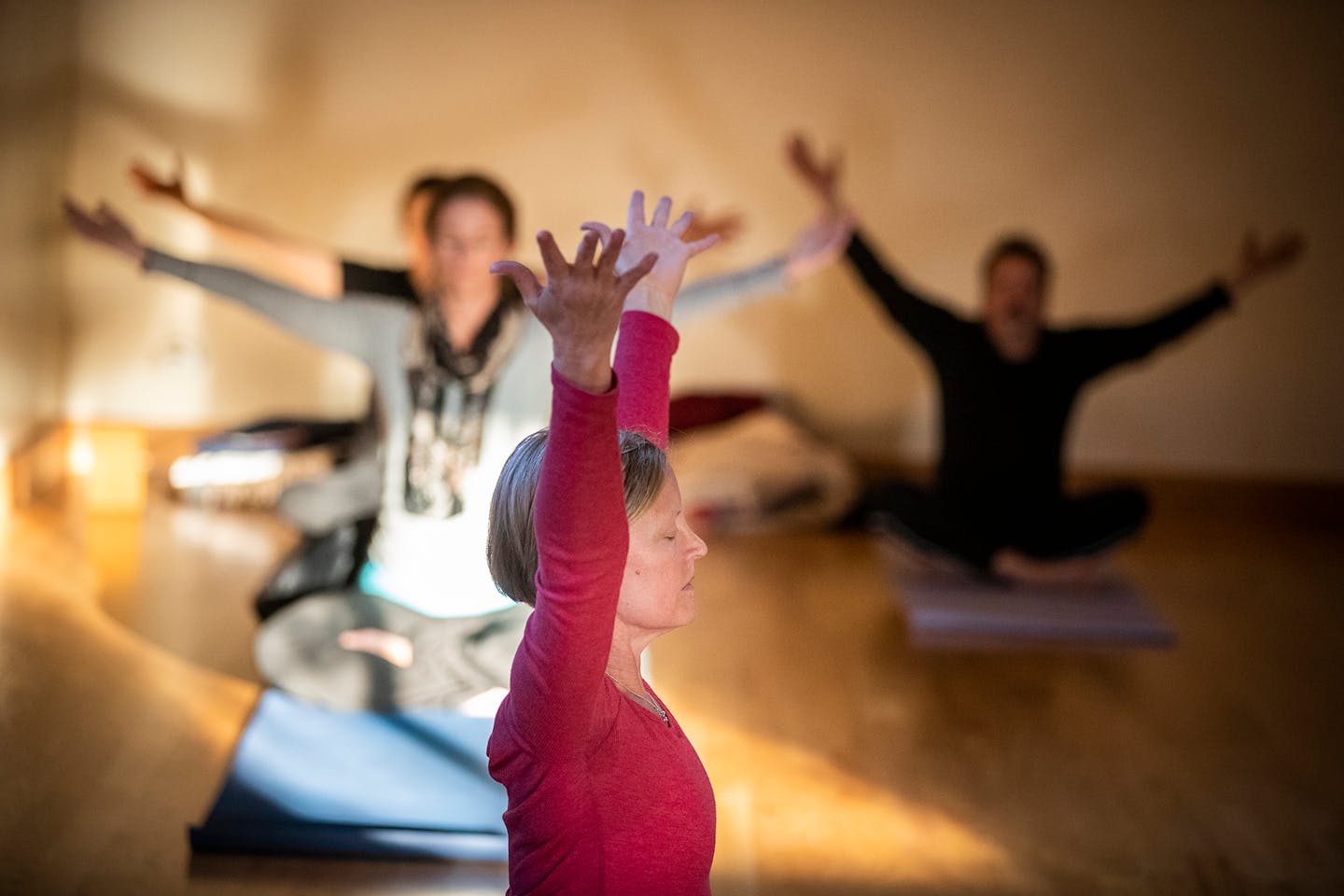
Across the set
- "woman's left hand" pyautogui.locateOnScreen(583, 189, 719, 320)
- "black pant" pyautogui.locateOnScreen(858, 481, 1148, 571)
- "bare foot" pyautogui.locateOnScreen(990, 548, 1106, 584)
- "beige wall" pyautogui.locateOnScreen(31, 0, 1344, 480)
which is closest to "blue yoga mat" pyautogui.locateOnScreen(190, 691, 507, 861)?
"woman's left hand" pyautogui.locateOnScreen(583, 189, 719, 320)

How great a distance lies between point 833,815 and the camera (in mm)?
2811

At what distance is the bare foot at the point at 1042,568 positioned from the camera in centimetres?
407

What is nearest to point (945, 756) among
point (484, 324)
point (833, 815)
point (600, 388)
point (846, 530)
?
point (833, 815)

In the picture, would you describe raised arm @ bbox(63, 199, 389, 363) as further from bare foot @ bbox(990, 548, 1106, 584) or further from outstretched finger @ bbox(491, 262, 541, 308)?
bare foot @ bbox(990, 548, 1106, 584)

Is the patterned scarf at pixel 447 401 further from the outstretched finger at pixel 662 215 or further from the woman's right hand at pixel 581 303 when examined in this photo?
the woman's right hand at pixel 581 303

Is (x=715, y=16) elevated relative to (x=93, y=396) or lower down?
elevated

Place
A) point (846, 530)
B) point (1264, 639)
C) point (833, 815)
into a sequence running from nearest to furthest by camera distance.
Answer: point (833, 815) < point (1264, 639) < point (846, 530)

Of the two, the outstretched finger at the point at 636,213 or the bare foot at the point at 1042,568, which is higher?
the outstretched finger at the point at 636,213

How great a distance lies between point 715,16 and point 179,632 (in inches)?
107

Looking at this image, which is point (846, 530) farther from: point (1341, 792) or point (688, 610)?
point (688, 610)

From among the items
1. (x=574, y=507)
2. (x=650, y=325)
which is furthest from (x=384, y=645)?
(x=574, y=507)

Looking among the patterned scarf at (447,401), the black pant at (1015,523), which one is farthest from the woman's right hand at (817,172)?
the black pant at (1015,523)

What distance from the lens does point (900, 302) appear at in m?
3.95

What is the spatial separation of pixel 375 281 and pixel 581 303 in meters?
2.39
